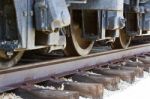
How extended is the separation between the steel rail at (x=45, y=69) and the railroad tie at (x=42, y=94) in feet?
0.38

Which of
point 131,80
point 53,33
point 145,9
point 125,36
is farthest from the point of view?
point 125,36

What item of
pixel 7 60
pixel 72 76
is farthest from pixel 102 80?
pixel 7 60

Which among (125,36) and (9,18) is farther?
(125,36)

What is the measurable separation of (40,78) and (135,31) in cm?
342

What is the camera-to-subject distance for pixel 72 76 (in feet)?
17.4

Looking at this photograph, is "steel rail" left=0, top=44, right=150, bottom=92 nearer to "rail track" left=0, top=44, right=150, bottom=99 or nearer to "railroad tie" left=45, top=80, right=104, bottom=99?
"rail track" left=0, top=44, right=150, bottom=99

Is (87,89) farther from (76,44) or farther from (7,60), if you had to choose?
(76,44)

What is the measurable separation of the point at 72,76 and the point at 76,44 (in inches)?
28.8

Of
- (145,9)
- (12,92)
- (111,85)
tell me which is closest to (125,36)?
(145,9)

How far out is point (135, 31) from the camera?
303 inches

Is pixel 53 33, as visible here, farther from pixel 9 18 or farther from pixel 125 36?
pixel 125 36

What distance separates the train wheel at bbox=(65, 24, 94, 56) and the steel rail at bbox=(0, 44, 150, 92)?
12 cm

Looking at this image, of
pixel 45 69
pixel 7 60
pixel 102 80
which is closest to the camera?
pixel 7 60

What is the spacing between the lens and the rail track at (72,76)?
4.16 meters
